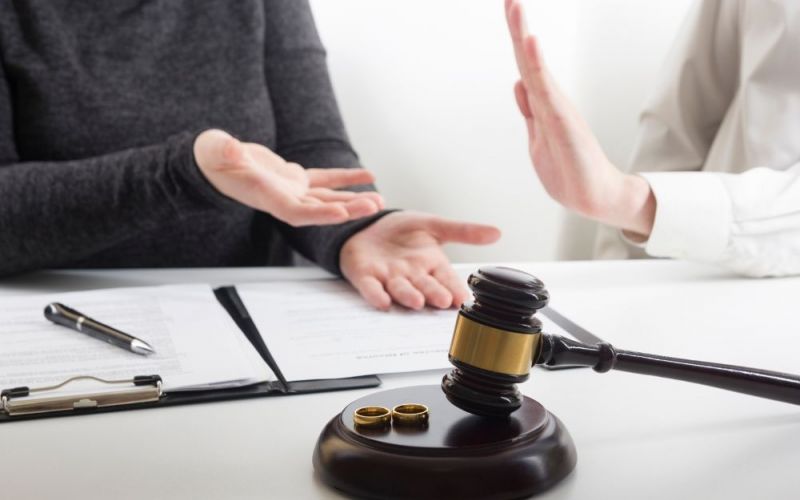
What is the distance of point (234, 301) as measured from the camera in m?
0.87

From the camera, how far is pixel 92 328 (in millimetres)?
706

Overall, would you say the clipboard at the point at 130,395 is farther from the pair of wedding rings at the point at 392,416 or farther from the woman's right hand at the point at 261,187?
the woman's right hand at the point at 261,187

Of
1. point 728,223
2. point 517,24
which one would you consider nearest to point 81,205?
point 517,24

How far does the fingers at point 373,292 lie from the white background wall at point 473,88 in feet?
1.93

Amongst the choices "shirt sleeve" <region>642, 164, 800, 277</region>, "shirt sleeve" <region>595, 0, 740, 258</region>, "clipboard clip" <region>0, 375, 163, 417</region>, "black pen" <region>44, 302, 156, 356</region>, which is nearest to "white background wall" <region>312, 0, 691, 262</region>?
"shirt sleeve" <region>595, 0, 740, 258</region>

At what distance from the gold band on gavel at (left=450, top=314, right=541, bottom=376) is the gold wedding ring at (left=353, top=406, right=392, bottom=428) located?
2.2 inches

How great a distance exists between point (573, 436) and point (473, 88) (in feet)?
3.34

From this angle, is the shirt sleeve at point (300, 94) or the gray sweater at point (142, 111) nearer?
the gray sweater at point (142, 111)

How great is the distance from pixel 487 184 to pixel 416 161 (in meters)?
0.14

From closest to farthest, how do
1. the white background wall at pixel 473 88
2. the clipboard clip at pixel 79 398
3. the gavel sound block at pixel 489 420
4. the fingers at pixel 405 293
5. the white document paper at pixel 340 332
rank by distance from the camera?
the gavel sound block at pixel 489 420 → the clipboard clip at pixel 79 398 → the white document paper at pixel 340 332 → the fingers at pixel 405 293 → the white background wall at pixel 473 88

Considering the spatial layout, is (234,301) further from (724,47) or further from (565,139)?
(724,47)

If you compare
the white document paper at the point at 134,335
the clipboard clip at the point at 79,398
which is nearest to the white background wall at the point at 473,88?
the white document paper at the point at 134,335

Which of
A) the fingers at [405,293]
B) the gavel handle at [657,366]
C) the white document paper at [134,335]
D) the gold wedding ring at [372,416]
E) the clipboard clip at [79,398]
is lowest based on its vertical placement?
the white document paper at [134,335]

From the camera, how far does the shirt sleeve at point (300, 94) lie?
1268mm
